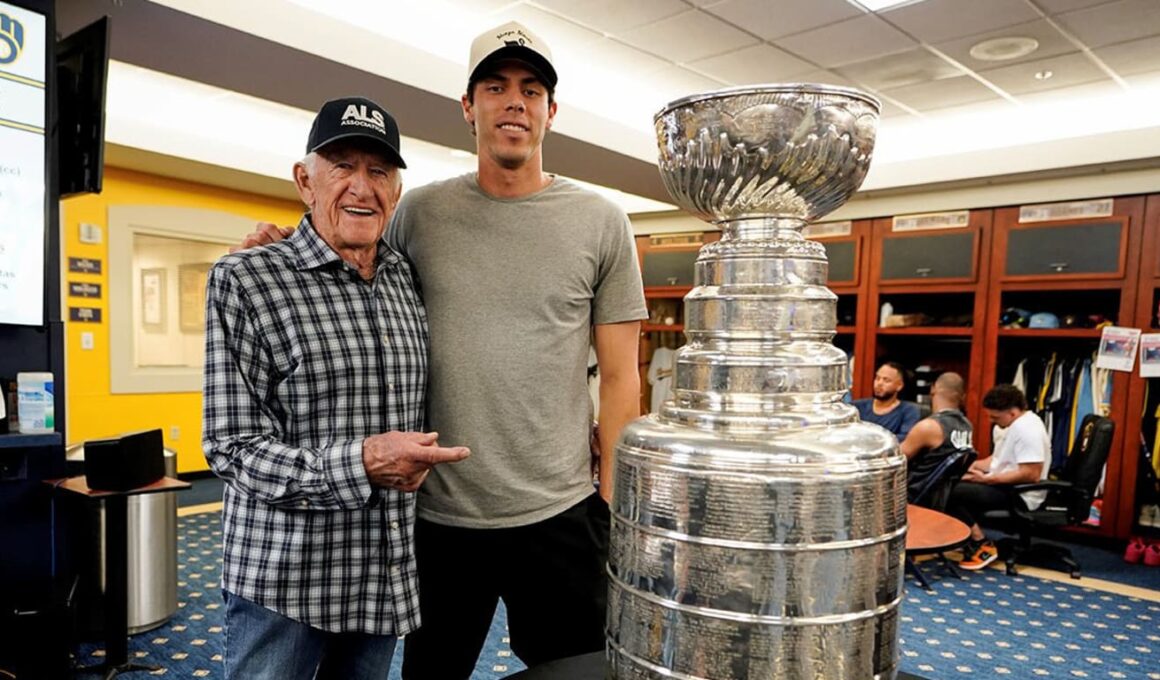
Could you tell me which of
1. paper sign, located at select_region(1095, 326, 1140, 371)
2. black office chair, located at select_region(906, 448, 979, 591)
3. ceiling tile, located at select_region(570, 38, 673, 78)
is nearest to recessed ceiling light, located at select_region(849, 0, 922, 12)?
ceiling tile, located at select_region(570, 38, 673, 78)

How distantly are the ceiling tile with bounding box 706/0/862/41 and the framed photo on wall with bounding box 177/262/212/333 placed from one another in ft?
17.0

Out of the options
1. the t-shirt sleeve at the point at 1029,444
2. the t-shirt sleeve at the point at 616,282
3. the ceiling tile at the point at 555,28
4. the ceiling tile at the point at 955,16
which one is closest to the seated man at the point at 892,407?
the t-shirt sleeve at the point at 1029,444

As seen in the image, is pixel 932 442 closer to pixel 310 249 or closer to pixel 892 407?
pixel 892 407

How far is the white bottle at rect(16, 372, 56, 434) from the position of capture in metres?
2.36

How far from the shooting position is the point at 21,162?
2279 mm

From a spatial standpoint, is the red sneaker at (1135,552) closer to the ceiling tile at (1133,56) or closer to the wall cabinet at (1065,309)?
the wall cabinet at (1065,309)

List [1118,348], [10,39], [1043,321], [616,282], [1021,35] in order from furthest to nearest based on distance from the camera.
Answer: [1043,321] → [1118,348] → [1021,35] → [10,39] → [616,282]

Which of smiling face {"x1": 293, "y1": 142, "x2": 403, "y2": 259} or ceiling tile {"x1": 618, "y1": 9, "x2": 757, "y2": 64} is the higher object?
ceiling tile {"x1": 618, "y1": 9, "x2": 757, "y2": 64}

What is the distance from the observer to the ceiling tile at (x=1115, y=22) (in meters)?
3.24

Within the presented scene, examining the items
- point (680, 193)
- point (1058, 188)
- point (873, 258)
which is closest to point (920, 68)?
point (1058, 188)

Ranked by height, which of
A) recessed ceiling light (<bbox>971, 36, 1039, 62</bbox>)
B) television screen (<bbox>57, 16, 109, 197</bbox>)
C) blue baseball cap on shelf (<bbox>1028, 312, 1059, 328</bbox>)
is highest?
recessed ceiling light (<bbox>971, 36, 1039, 62</bbox>)

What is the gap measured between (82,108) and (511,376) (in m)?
2.07

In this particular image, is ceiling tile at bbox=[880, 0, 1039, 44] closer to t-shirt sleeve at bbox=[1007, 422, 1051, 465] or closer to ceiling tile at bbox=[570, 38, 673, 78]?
ceiling tile at bbox=[570, 38, 673, 78]

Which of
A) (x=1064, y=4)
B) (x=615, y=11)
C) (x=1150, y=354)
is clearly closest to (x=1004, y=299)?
(x=1150, y=354)
